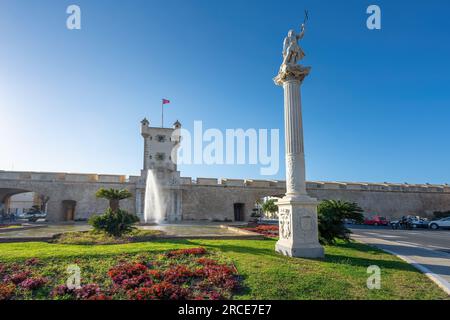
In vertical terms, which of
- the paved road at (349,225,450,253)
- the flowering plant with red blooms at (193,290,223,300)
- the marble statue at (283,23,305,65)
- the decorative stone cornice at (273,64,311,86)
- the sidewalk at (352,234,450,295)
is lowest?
the paved road at (349,225,450,253)

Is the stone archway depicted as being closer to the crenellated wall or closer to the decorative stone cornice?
the crenellated wall

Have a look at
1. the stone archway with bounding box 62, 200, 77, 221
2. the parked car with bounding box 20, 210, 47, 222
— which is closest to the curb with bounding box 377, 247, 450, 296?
the stone archway with bounding box 62, 200, 77, 221

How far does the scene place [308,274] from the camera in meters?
6.43

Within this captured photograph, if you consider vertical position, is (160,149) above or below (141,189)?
above

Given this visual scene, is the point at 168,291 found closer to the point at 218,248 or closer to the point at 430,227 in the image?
the point at 218,248

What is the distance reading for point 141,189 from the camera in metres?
30.5

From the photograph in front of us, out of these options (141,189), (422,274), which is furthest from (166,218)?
(422,274)

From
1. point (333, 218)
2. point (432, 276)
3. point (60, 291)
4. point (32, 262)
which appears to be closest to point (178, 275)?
point (60, 291)

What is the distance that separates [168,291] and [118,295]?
1.03 m

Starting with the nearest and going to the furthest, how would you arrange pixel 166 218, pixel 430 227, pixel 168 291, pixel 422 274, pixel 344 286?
1. pixel 168 291
2. pixel 344 286
3. pixel 422 274
4. pixel 430 227
5. pixel 166 218

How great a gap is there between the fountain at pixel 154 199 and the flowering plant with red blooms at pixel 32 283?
80.8 ft

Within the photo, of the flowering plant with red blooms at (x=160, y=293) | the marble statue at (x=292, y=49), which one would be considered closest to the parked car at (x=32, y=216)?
the flowering plant with red blooms at (x=160, y=293)

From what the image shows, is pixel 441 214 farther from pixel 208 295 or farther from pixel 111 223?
pixel 208 295

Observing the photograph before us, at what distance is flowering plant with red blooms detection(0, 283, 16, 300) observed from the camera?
5273 millimetres
